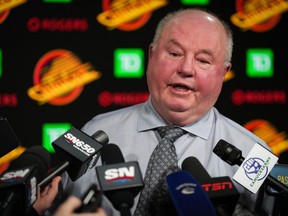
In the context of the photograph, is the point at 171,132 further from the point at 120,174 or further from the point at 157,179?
the point at 120,174

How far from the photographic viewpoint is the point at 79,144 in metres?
0.89

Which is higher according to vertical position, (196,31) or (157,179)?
(196,31)

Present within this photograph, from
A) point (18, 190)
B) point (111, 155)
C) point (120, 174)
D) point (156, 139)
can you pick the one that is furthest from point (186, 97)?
point (18, 190)

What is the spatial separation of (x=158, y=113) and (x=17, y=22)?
1.30m

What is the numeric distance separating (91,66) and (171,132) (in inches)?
46.0

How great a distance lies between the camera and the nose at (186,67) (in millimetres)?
1219

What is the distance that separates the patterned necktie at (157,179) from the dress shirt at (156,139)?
0.21 ft

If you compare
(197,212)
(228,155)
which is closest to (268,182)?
(228,155)

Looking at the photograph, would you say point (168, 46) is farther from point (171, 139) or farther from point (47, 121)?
point (47, 121)

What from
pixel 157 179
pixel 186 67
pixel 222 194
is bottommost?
pixel 157 179

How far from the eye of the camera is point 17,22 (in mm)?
2342

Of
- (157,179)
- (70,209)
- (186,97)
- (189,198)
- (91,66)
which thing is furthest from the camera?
(91,66)

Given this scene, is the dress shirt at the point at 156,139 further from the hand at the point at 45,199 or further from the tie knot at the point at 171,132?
the hand at the point at 45,199

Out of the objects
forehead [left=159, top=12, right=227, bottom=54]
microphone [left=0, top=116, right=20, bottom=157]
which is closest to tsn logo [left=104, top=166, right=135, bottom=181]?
microphone [left=0, top=116, right=20, bottom=157]
